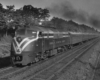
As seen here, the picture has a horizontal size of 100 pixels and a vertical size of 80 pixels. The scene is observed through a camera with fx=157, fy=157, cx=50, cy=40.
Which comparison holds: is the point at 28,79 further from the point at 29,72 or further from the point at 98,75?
the point at 98,75

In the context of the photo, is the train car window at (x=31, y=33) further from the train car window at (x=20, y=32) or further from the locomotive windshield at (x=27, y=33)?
the train car window at (x=20, y=32)

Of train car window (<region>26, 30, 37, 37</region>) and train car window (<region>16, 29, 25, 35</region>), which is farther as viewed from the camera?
train car window (<region>16, 29, 25, 35</region>)

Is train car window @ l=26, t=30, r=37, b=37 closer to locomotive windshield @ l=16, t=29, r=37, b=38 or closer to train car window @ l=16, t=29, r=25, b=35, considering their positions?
locomotive windshield @ l=16, t=29, r=37, b=38

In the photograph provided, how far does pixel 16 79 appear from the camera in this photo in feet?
34.6

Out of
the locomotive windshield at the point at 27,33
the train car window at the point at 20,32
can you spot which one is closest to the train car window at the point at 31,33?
the locomotive windshield at the point at 27,33

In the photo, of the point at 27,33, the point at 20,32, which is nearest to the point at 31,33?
the point at 27,33

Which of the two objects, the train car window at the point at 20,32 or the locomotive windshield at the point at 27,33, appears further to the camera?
the train car window at the point at 20,32

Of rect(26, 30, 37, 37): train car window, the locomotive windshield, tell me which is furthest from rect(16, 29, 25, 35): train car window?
rect(26, 30, 37, 37): train car window

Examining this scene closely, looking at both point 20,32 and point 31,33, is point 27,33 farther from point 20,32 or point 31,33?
point 20,32

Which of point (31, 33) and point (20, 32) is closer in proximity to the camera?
point (31, 33)

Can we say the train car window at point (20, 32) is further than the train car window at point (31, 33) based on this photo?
Yes

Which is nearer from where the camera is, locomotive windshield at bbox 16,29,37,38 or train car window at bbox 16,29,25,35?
locomotive windshield at bbox 16,29,37,38

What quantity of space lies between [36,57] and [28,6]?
43839 mm

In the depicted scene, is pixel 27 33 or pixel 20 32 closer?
pixel 27 33
